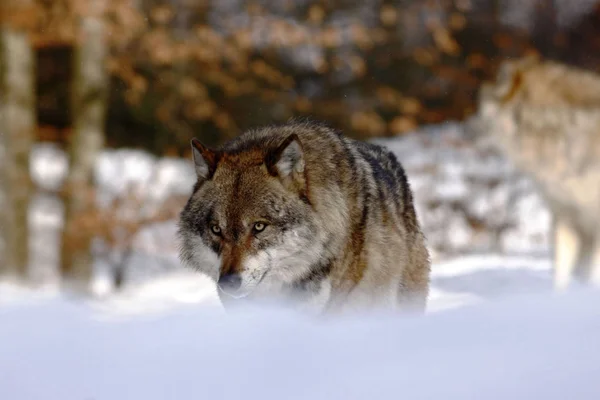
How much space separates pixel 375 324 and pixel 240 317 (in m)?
0.35

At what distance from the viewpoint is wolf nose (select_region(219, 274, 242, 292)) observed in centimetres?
345

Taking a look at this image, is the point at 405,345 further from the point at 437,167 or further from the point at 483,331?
the point at 437,167

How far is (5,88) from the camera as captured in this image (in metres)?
11.4

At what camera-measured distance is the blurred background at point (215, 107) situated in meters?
11.3

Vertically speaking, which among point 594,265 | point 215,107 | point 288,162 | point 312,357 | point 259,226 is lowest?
point 312,357

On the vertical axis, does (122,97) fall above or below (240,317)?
above

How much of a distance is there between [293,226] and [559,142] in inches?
224

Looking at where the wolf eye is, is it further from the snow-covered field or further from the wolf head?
the snow-covered field

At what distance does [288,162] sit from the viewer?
3787mm

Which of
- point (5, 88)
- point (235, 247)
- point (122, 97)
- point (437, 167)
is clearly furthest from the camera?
point (122, 97)

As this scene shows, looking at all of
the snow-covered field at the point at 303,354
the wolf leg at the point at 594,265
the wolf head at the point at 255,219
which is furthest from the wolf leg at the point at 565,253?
the snow-covered field at the point at 303,354

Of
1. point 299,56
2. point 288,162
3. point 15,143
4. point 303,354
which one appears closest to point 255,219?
point 288,162

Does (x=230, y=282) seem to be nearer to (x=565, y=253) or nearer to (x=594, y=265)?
(x=565, y=253)

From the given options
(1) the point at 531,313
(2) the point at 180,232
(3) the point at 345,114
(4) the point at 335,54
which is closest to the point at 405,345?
(1) the point at 531,313
